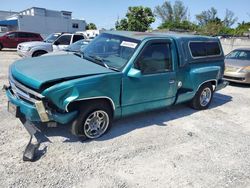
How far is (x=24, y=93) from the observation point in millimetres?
3621

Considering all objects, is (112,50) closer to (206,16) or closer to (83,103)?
(83,103)

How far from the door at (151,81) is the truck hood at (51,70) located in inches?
22.2

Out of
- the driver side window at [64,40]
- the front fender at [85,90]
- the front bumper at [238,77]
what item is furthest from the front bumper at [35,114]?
the driver side window at [64,40]

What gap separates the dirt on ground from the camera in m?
3.05

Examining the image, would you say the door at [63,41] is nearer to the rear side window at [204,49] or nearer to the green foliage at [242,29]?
the rear side window at [204,49]

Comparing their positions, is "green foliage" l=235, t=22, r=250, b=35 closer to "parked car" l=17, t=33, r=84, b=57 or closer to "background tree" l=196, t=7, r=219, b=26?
"background tree" l=196, t=7, r=219, b=26

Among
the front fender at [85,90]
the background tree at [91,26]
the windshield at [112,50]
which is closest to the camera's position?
the front fender at [85,90]

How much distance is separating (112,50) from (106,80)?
102 centimetres

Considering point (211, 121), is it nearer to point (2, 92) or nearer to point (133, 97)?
point (133, 97)

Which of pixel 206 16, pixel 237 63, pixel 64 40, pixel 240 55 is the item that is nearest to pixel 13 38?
pixel 64 40

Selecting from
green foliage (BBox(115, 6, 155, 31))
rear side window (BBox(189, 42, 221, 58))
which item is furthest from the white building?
rear side window (BBox(189, 42, 221, 58))

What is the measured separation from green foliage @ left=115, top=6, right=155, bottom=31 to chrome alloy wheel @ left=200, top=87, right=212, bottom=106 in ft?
111

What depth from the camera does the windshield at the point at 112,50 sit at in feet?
13.8

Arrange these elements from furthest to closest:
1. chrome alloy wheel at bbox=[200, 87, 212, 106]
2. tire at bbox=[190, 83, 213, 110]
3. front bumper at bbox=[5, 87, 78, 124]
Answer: chrome alloy wheel at bbox=[200, 87, 212, 106], tire at bbox=[190, 83, 213, 110], front bumper at bbox=[5, 87, 78, 124]
